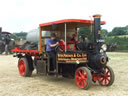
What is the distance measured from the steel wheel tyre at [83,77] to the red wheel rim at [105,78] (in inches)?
30.9

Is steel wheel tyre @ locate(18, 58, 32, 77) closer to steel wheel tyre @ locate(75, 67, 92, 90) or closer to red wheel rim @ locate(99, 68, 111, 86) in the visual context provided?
steel wheel tyre @ locate(75, 67, 92, 90)

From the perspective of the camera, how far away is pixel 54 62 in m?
6.36

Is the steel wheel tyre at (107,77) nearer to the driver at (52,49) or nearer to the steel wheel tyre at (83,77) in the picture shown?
the steel wheel tyre at (83,77)

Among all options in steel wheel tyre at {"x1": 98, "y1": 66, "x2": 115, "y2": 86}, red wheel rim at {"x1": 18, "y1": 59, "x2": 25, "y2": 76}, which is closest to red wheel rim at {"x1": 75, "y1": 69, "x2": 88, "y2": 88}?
steel wheel tyre at {"x1": 98, "y1": 66, "x2": 115, "y2": 86}

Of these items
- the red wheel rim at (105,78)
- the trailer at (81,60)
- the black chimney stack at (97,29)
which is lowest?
the red wheel rim at (105,78)

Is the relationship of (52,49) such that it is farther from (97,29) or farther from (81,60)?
(97,29)

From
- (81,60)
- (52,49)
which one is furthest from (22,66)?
(81,60)

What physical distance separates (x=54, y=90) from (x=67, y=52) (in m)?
1.16

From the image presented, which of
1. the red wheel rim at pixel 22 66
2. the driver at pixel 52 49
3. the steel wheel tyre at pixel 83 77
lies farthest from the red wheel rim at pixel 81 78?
the red wheel rim at pixel 22 66

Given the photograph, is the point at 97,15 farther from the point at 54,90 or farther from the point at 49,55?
the point at 54,90

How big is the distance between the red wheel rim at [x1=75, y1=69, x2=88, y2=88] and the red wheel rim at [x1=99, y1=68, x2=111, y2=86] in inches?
30.4

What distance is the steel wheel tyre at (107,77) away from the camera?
6.06 meters

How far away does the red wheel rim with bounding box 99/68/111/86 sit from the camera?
618cm

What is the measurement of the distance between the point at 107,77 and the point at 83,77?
97 cm
